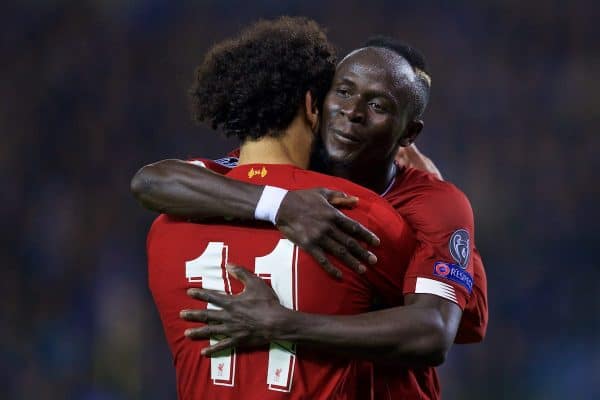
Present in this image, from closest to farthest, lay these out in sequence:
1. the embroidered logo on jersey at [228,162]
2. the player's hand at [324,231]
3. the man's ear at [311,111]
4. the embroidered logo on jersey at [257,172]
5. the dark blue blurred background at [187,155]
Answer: the player's hand at [324,231]
the embroidered logo on jersey at [257,172]
the man's ear at [311,111]
the embroidered logo on jersey at [228,162]
the dark blue blurred background at [187,155]

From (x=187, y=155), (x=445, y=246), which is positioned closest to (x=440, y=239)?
(x=445, y=246)

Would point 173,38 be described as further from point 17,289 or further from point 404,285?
point 404,285

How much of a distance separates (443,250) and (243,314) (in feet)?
1.28

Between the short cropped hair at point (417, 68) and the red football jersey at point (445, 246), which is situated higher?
the short cropped hair at point (417, 68)

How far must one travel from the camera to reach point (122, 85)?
14.0ft

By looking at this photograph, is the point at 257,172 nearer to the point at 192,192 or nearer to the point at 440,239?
the point at 192,192

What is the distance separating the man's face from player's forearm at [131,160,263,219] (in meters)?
0.36

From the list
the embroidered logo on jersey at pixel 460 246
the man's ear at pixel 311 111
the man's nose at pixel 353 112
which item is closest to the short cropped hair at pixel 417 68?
the man's nose at pixel 353 112

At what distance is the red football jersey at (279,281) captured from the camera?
4.78ft

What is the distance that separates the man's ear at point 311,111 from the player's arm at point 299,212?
24cm

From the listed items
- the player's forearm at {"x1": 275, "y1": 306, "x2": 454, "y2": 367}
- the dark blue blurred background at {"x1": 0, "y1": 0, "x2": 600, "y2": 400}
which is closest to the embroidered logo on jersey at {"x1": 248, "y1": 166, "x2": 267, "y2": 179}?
the player's forearm at {"x1": 275, "y1": 306, "x2": 454, "y2": 367}

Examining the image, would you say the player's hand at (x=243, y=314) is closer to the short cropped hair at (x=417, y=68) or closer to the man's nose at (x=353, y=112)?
the man's nose at (x=353, y=112)

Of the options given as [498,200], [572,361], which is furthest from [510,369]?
[498,200]

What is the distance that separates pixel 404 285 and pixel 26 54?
3281 millimetres
